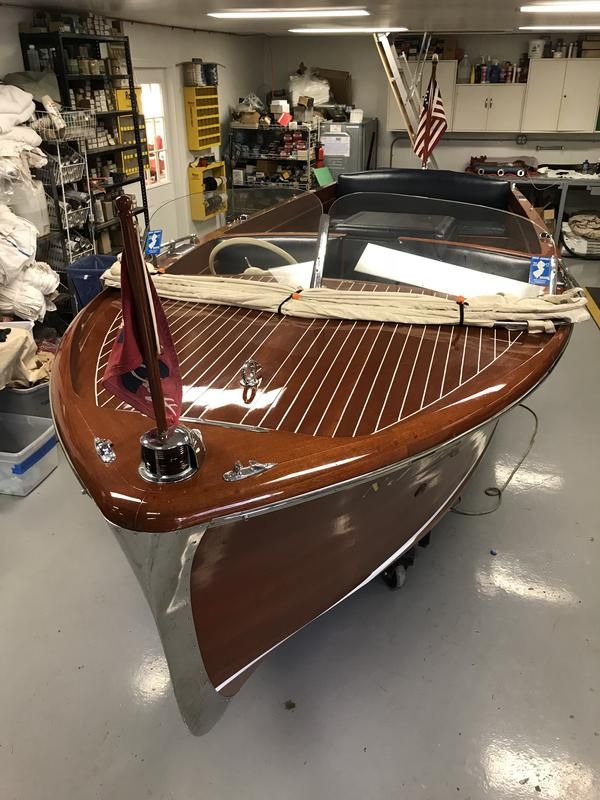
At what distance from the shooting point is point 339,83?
7844 mm

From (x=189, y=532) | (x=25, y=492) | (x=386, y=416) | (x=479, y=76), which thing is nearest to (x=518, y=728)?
(x=386, y=416)

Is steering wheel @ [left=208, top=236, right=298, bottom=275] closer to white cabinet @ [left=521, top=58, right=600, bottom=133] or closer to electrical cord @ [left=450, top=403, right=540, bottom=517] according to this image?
electrical cord @ [left=450, top=403, right=540, bottom=517]

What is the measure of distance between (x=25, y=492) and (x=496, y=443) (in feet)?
7.67

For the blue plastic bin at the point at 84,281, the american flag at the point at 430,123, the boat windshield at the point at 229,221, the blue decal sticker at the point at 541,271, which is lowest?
the blue plastic bin at the point at 84,281

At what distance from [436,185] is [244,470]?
3918 mm

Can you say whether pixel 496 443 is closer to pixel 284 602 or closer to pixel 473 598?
pixel 473 598

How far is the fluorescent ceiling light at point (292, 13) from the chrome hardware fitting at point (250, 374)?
3289 mm

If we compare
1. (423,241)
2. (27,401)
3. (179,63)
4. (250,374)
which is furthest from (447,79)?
(250,374)

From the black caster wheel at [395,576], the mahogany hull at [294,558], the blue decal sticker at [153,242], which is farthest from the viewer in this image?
the blue decal sticker at [153,242]

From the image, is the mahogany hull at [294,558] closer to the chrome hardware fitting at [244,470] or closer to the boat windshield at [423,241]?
the chrome hardware fitting at [244,470]

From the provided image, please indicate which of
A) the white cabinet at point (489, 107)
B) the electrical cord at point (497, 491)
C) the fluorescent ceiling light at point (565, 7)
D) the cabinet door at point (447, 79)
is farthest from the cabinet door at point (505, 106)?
the electrical cord at point (497, 491)

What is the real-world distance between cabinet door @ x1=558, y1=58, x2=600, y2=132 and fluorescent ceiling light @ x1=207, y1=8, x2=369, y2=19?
3.57 metres

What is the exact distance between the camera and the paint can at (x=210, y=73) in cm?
641

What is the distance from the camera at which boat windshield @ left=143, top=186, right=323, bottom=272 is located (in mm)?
2734
